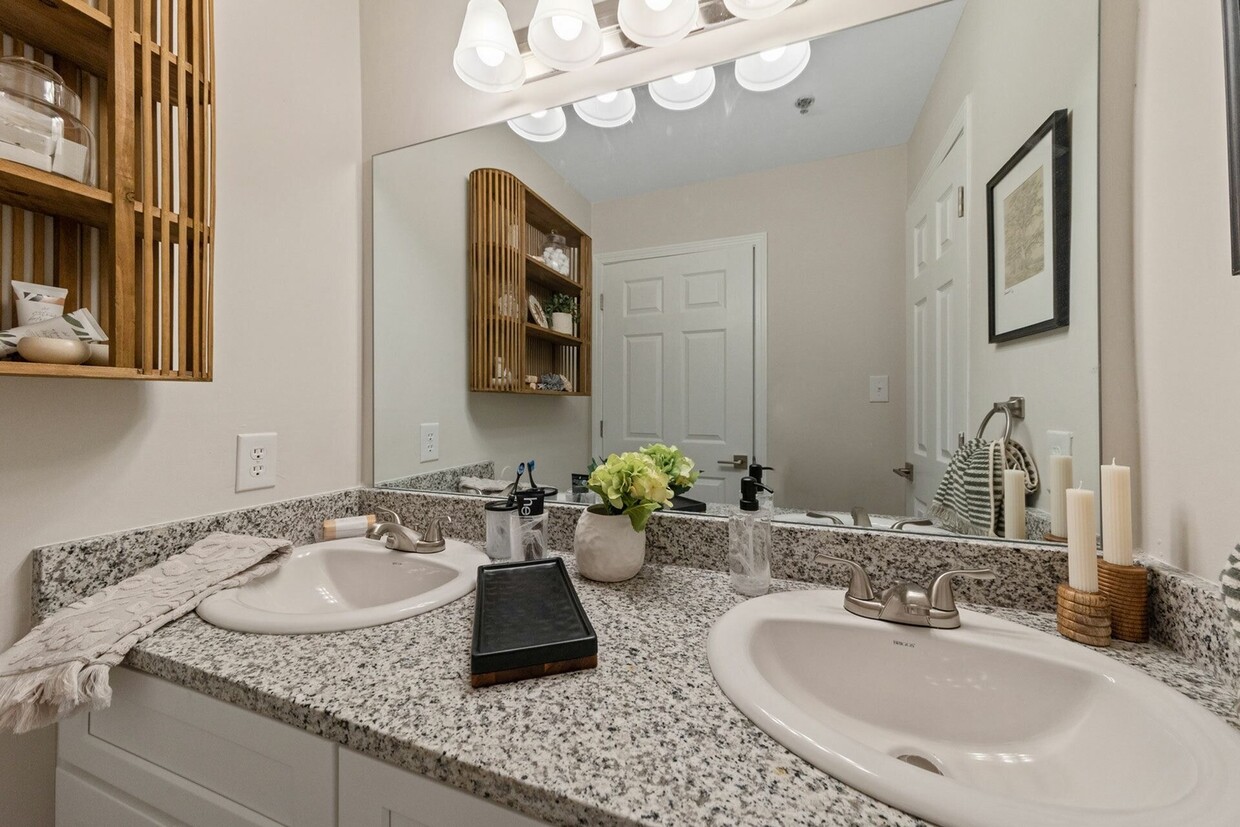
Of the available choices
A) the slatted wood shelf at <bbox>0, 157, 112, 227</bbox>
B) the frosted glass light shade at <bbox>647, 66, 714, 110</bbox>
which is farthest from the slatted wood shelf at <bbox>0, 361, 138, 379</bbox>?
the frosted glass light shade at <bbox>647, 66, 714, 110</bbox>

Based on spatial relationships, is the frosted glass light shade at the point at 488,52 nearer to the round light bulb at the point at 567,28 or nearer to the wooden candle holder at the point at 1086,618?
the round light bulb at the point at 567,28

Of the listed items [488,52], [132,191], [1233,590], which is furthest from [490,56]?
[1233,590]

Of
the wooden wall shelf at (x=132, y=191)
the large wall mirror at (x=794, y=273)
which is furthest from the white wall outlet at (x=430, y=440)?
the wooden wall shelf at (x=132, y=191)

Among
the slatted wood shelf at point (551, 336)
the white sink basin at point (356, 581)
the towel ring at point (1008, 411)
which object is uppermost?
the slatted wood shelf at point (551, 336)

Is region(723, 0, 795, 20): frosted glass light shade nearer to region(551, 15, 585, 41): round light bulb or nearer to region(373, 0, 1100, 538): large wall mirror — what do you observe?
region(373, 0, 1100, 538): large wall mirror

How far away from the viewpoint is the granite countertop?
39cm

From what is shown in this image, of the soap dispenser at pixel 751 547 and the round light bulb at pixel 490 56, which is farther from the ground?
the round light bulb at pixel 490 56

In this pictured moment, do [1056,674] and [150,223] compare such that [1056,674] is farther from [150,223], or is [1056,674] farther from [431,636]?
[150,223]

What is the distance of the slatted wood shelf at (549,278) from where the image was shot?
1.13 metres

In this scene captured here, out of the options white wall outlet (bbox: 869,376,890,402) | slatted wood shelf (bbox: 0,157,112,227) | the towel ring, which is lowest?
the towel ring

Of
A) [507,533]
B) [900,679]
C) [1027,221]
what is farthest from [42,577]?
[1027,221]

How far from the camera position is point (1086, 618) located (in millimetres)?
618

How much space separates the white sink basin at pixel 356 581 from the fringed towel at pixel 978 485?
814mm

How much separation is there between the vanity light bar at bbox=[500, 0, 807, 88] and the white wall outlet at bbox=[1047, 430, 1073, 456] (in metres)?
0.85
